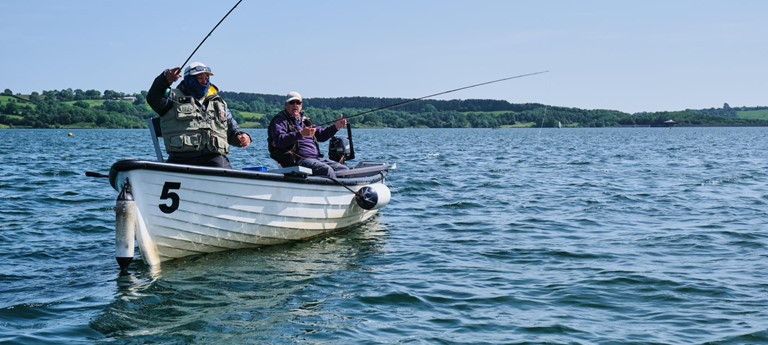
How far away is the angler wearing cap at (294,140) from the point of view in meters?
11.7

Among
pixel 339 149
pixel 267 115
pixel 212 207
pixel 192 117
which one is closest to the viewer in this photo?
pixel 192 117

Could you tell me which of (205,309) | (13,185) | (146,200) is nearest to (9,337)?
(205,309)

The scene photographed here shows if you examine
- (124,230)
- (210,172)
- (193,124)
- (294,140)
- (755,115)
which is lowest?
(755,115)

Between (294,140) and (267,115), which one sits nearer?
(294,140)

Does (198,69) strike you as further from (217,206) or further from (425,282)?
(425,282)

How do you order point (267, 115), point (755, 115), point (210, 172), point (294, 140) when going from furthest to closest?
point (755, 115) < point (267, 115) < point (294, 140) < point (210, 172)

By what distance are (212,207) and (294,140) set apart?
186 centimetres

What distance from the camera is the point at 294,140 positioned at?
11.6 meters

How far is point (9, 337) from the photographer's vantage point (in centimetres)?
687

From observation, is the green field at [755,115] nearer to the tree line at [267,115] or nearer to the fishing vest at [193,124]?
the tree line at [267,115]

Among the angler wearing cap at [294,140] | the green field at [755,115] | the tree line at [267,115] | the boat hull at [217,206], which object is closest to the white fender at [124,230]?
the boat hull at [217,206]

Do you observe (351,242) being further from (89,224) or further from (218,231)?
(89,224)

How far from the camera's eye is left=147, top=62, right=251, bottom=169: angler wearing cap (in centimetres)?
986

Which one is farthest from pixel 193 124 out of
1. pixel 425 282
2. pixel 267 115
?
pixel 267 115
